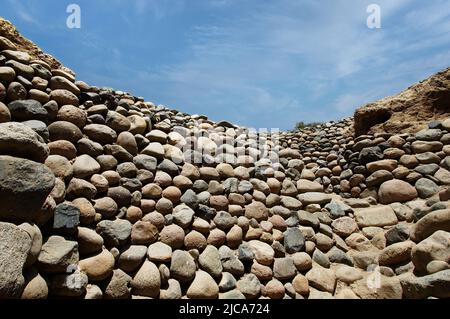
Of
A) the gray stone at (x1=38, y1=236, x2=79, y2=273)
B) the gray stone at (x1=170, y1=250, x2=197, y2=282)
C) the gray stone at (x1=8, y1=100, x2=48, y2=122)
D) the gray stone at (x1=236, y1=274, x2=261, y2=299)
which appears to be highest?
the gray stone at (x1=8, y1=100, x2=48, y2=122)

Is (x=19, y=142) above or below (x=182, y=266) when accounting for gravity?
above

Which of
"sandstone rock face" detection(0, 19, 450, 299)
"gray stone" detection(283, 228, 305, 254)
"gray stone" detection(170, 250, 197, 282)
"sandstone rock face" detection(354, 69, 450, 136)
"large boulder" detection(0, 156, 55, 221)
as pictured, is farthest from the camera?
"sandstone rock face" detection(354, 69, 450, 136)

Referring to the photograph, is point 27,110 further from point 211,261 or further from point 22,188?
point 211,261

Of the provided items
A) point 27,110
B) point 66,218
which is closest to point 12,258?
point 66,218

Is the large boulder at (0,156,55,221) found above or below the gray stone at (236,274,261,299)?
above

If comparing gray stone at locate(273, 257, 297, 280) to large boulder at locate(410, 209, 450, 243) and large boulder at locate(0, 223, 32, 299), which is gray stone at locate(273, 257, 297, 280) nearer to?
large boulder at locate(410, 209, 450, 243)

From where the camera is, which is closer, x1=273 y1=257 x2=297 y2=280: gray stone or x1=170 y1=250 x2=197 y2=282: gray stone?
x1=170 y1=250 x2=197 y2=282: gray stone

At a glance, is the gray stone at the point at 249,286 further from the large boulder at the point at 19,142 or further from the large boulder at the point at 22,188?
the large boulder at the point at 19,142

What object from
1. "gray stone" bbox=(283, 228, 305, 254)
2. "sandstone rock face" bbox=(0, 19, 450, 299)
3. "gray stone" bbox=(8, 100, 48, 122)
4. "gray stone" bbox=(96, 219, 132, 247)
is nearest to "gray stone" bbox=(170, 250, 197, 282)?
"sandstone rock face" bbox=(0, 19, 450, 299)

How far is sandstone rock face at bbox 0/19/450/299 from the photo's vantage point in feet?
7.26

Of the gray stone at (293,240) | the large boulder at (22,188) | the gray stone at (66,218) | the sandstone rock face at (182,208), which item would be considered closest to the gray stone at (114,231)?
the sandstone rock face at (182,208)

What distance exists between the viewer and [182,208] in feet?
10.9

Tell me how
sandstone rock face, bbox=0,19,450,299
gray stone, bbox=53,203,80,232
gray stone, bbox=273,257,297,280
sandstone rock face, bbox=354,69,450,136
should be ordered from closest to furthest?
sandstone rock face, bbox=0,19,450,299, gray stone, bbox=53,203,80,232, gray stone, bbox=273,257,297,280, sandstone rock face, bbox=354,69,450,136

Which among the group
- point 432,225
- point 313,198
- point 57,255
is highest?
point 313,198
